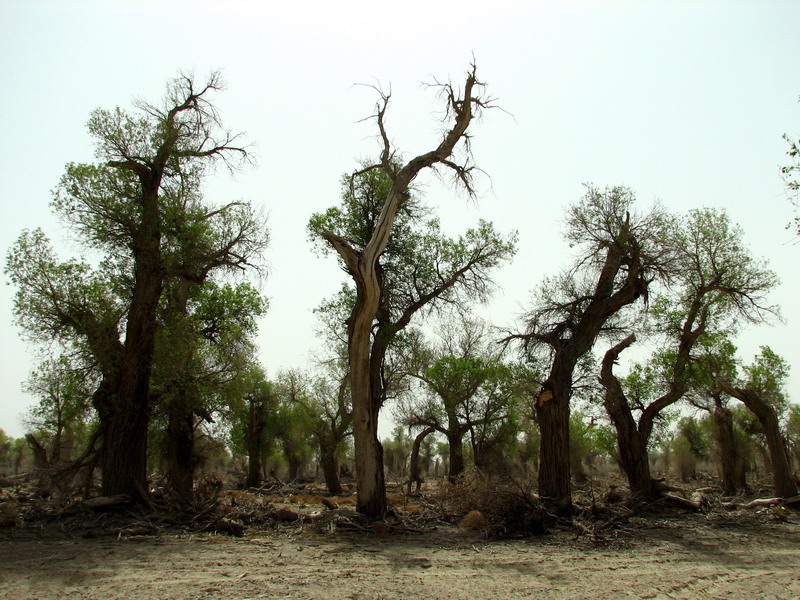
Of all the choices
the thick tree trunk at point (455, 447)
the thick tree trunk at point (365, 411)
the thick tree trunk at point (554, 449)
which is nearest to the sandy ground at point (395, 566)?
the thick tree trunk at point (365, 411)

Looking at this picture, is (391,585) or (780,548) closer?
(391,585)

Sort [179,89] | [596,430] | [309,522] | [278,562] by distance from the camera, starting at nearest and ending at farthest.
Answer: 1. [278,562]
2. [309,522]
3. [179,89]
4. [596,430]

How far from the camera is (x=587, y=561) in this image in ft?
25.9

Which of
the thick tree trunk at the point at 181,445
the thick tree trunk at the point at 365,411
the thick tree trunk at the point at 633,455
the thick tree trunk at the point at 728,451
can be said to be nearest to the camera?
the thick tree trunk at the point at 365,411

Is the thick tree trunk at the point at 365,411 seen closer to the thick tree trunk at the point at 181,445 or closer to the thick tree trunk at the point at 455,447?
the thick tree trunk at the point at 181,445

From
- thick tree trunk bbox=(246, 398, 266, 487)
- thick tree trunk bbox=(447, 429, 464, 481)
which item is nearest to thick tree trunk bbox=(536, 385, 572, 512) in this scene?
thick tree trunk bbox=(447, 429, 464, 481)

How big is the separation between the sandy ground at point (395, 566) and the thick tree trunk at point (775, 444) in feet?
22.8

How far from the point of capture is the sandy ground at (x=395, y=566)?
608cm

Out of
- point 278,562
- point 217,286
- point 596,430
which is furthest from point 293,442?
point 278,562

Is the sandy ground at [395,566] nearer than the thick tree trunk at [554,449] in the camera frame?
Yes

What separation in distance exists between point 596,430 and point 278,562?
90.1 feet

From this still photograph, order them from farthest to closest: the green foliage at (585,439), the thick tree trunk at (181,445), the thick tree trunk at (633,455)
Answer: the green foliage at (585,439)
the thick tree trunk at (181,445)
the thick tree trunk at (633,455)

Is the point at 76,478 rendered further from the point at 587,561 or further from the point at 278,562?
the point at 587,561

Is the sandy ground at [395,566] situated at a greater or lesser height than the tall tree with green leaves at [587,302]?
lesser
